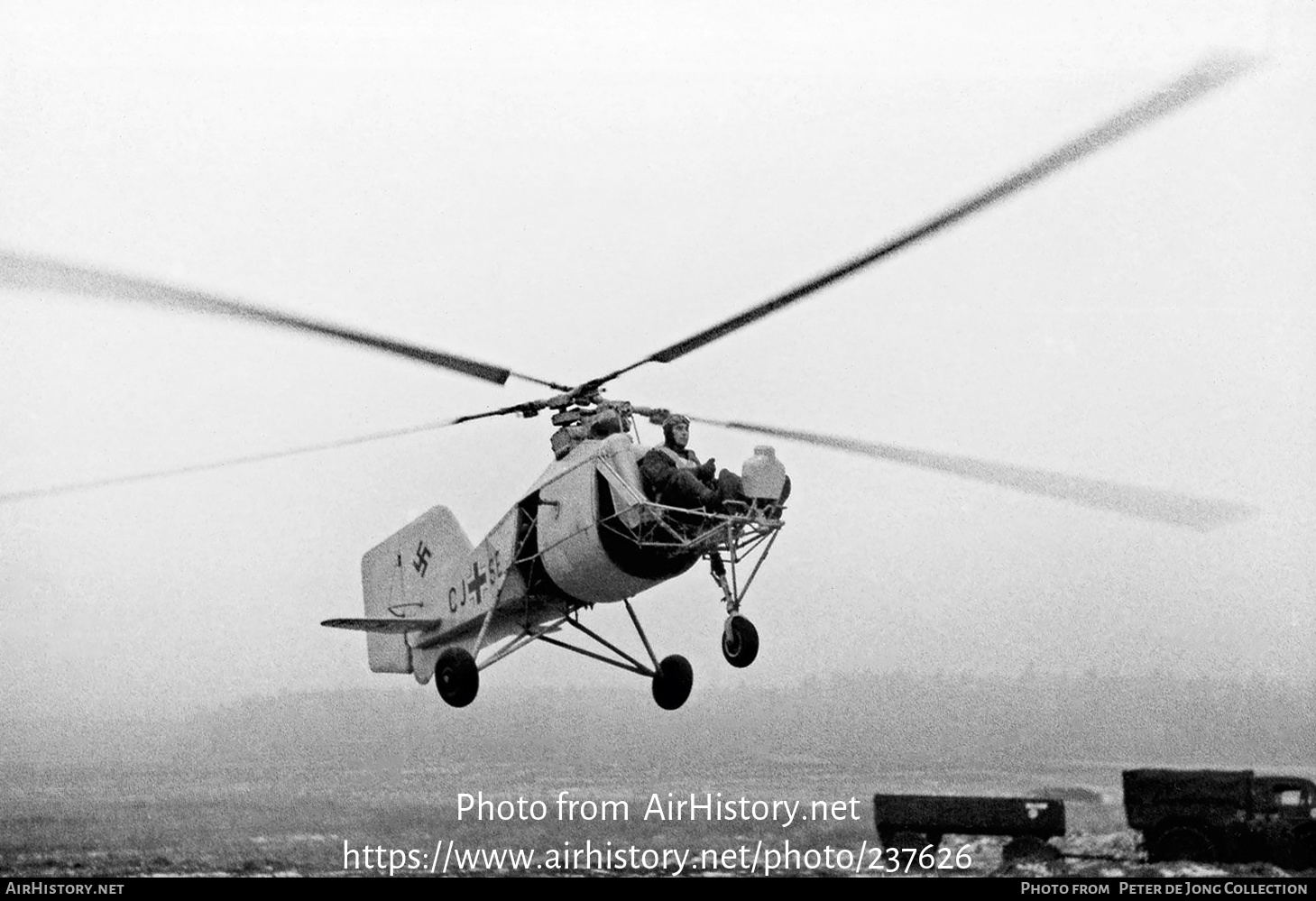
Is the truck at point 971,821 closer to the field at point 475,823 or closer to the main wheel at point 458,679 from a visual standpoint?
the field at point 475,823

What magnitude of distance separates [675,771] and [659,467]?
315 centimetres

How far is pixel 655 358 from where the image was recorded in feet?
34.9

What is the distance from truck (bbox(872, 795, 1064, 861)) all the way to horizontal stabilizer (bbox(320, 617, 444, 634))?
392cm

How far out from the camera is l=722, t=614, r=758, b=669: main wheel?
34.0 feet

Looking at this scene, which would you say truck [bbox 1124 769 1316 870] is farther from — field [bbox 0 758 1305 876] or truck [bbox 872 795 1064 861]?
truck [bbox 872 795 1064 861]

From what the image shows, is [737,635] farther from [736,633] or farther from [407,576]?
[407,576]

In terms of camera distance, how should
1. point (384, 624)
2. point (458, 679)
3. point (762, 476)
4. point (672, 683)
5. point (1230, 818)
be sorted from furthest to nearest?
point (384, 624) → point (672, 683) → point (458, 679) → point (1230, 818) → point (762, 476)

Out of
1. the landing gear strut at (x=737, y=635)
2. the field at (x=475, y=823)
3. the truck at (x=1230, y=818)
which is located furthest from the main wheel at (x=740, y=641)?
the truck at (x=1230, y=818)

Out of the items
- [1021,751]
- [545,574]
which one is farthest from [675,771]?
[1021,751]

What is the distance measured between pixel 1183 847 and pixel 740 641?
A: 12.1ft

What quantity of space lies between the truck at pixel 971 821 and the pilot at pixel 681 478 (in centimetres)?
303

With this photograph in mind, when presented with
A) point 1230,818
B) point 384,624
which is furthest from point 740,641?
point 1230,818

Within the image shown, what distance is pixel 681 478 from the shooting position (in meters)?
10.6
